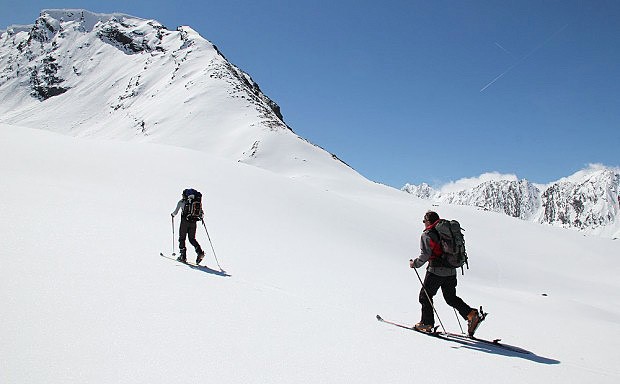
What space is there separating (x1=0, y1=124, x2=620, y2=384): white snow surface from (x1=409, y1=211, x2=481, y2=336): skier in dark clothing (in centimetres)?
52

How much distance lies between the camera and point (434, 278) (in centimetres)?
651

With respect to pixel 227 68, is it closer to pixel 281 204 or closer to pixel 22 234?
pixel 281 204

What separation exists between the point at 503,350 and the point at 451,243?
→ 1.69 meters

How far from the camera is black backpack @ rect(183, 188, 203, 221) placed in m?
9.77

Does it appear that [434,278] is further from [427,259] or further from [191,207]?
[191,207]

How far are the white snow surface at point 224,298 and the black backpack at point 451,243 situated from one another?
1262 mm

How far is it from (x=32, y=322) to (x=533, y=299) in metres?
15.2

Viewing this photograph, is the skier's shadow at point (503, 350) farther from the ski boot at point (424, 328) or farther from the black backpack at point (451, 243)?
the black backpack at point (451, 243)

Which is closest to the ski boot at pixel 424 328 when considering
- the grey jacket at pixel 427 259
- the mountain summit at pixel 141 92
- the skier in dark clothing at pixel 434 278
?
the skier in dark clothing at pixel 434 278

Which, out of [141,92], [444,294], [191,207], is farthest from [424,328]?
[141,92]

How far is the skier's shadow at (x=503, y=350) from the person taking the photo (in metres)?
5.50

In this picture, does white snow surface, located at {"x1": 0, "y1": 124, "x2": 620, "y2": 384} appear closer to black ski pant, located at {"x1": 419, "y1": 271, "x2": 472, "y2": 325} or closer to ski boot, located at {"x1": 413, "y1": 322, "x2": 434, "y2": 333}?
ski boot, located at {"x1": 413, "y1": 322, "x2": 434, "y2": 333}

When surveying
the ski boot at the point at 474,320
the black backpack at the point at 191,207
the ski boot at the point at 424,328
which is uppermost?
the black backpack at the point at 191,207

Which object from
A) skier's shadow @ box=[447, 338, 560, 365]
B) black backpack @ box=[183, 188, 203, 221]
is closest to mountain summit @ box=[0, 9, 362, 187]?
black backpack @ box=[183, 188, 203, 221]
